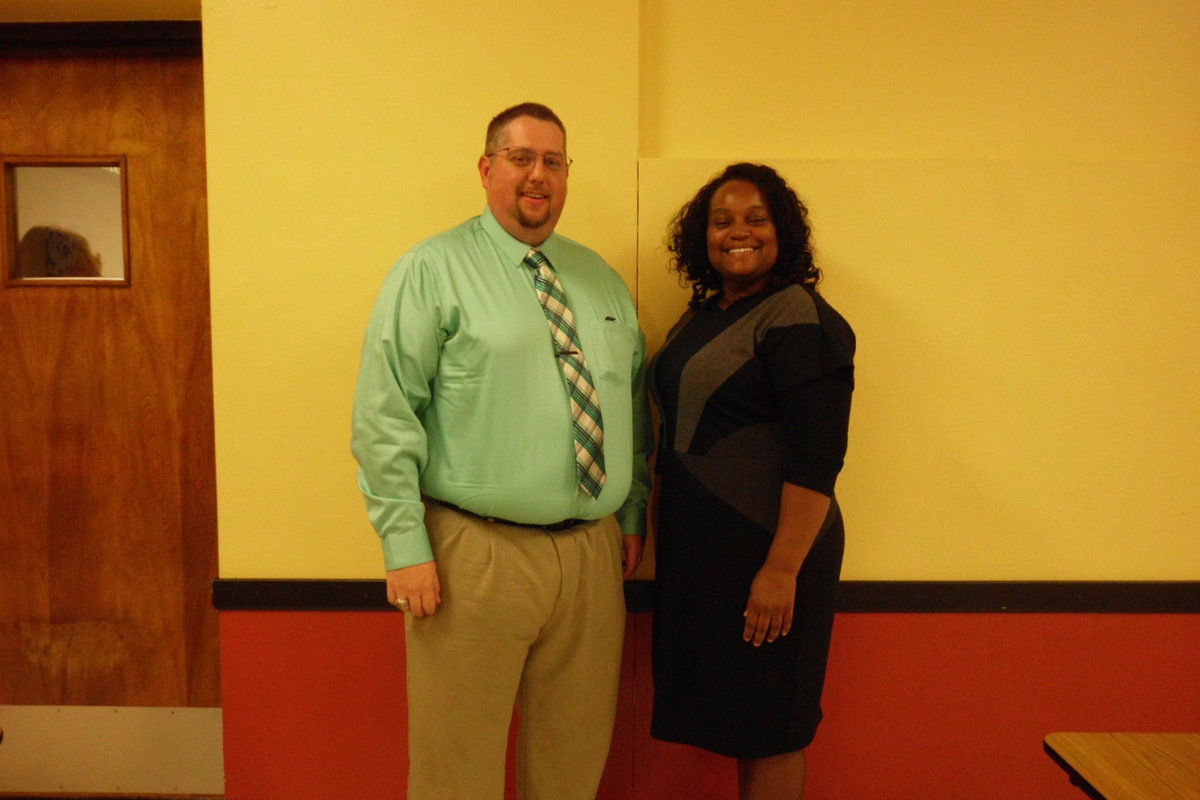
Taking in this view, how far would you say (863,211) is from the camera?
6.18 ft

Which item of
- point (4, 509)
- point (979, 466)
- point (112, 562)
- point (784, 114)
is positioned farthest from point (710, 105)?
point (4, 509)

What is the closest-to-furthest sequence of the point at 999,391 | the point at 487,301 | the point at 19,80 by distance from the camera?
1. the point at 487,301
2. the point at 999,391
3. the point at 19,80

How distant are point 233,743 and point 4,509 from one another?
1038 millimetres

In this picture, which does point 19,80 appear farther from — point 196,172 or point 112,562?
point 112,562

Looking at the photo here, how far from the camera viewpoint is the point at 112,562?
7.34 feet

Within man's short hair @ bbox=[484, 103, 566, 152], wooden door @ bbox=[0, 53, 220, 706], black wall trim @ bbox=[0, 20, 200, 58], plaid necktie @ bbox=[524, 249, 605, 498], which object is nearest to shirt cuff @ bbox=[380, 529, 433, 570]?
plaid necktie @ bbox=[524, 249, 605, 498]

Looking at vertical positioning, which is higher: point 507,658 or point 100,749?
point 507,658

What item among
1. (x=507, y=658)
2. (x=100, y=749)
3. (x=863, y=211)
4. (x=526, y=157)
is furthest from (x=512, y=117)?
(x=100, y=749)

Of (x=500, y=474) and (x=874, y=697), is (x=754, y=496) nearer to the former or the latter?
(x=500, y=474)

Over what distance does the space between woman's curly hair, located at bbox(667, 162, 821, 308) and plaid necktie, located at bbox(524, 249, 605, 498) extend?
0.38 metres

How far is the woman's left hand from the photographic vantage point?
1492 mm

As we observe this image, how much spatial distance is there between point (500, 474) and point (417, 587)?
0.86 feet

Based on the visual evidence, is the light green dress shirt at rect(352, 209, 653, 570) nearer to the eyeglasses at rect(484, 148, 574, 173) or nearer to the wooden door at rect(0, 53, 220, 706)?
the eyeglasses at rect(484, 148, 574, 173)

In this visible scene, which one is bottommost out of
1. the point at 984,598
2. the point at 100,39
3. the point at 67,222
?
the point at 984,598
